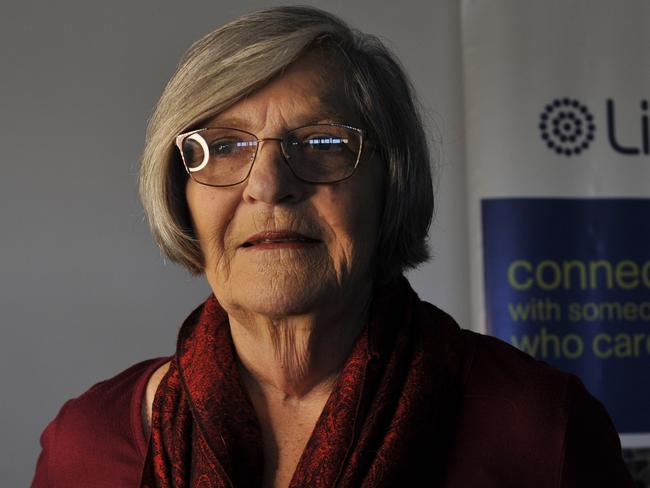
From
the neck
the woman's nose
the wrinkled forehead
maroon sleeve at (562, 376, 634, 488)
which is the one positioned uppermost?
the wrinkled forehead

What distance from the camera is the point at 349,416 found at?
1.19 m

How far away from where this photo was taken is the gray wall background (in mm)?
2689

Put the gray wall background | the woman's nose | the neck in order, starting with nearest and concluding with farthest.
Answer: the woman's nose
the neck
the gray wall background

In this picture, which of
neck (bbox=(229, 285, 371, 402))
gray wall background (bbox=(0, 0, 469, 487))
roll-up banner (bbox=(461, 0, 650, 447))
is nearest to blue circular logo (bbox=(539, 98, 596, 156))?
roll-up banner (bbox=(461, 0, 650, 447))

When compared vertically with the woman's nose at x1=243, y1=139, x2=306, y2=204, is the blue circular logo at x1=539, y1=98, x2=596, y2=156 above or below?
above

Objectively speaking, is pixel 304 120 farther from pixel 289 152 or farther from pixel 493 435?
pixel 493 435

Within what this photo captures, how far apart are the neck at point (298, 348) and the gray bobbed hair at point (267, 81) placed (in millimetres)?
127

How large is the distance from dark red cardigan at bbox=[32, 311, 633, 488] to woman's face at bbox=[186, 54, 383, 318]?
0.28 meters

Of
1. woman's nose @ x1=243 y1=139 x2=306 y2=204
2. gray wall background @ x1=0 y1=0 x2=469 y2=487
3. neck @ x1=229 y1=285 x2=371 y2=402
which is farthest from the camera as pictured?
gray wall background @ x1=0 y1=0 x2=469 y2=487

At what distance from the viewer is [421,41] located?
298 cm

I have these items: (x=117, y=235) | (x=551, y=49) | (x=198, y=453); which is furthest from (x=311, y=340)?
(x=551, y=49)

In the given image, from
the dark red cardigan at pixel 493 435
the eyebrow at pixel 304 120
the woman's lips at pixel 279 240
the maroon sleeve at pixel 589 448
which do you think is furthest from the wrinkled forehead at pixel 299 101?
the maroon sleeve at pixel 589 448

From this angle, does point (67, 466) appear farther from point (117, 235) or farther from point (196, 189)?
point (117, 235)

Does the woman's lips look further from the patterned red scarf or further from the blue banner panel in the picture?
the blue banner panel
